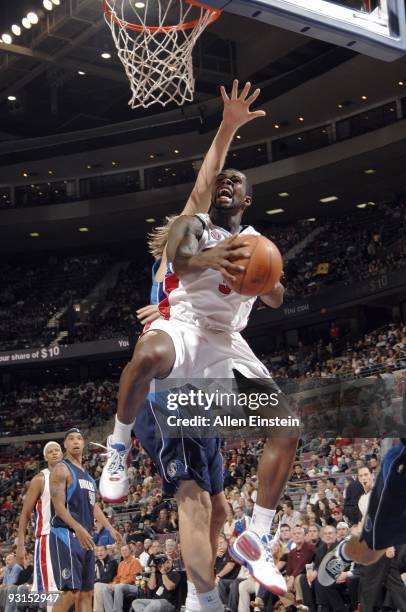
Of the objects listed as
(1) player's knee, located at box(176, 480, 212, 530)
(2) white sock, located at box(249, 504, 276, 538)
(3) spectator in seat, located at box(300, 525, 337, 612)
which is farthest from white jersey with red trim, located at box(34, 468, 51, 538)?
(2) white sock, located at box(249, 504, 276, 538)

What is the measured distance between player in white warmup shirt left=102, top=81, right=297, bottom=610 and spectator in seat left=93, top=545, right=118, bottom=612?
6.70 metres

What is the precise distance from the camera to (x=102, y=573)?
1143 centimetres

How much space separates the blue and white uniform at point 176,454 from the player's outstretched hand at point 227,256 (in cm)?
78

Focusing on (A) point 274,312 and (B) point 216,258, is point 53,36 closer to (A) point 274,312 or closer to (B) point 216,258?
(A) point 274,312

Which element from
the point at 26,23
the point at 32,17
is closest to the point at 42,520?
the point at 32,17

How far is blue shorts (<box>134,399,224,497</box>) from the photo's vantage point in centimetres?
493

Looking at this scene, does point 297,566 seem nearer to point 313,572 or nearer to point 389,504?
point 313,572

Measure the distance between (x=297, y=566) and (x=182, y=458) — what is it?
4.33m

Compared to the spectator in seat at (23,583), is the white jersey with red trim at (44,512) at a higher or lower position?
higher

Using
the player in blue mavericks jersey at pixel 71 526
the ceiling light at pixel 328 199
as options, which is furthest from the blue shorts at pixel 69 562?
the ceiling light at pixel 328 199

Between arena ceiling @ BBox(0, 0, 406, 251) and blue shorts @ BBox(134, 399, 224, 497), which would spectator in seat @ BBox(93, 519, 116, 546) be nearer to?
blue shorts @ BBox(134, 399, 224, 497)

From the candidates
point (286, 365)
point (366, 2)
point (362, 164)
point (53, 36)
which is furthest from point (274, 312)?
point (366, 2)

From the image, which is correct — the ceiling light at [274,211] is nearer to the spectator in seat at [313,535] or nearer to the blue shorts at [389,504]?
the spectator in seat at [313,535]

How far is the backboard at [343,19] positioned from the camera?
5.51 metres
